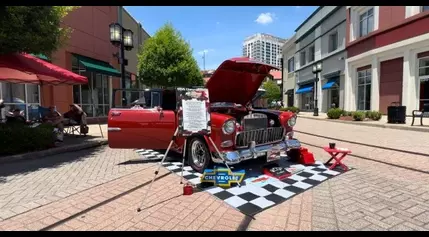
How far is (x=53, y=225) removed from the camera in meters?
2.87

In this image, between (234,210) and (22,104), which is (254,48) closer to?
(22,104)

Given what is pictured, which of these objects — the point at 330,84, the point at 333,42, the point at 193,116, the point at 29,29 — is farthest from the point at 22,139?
the point at 333,42

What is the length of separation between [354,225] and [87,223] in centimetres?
293

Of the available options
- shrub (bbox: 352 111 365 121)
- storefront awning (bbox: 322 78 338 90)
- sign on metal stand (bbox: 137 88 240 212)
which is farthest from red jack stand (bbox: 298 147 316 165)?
storefront awning (bbox: 322 78 338 90)

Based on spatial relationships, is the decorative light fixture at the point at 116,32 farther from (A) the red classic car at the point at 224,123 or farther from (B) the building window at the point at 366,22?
(B) the building window at the point at 366,22

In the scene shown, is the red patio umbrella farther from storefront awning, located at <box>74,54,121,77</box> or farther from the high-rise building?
storefront awning, located at <box>74,54,121,77</box>

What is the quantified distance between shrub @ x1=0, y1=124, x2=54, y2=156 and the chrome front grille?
204 inches

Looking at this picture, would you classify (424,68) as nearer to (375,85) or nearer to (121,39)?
(375,85)

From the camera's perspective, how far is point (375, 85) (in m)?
18.9

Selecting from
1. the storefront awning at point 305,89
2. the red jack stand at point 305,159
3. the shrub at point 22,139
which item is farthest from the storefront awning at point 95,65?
the storefront awning at point 305,89

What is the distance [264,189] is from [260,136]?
3.95 ft

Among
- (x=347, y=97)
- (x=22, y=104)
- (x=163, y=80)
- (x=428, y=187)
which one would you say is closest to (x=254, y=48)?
(x=163, y=80)

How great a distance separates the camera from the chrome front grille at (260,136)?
456cm

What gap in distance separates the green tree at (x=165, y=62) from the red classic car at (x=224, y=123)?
14.2m
